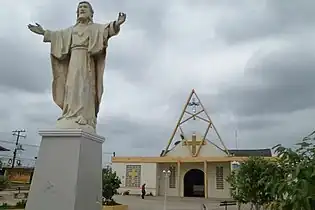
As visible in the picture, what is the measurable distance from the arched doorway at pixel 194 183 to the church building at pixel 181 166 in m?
0.54

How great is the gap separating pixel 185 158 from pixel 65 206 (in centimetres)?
2330

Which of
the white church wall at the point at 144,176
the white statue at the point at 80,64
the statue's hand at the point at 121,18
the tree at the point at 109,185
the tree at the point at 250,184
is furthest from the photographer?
the white church wall at the point at 144,176

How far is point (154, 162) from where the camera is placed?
2850 cm

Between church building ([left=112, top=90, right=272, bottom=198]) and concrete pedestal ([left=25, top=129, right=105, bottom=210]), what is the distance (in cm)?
2209

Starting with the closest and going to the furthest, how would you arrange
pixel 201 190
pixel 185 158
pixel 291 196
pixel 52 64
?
pixel 291 196 → pixel 52 64 → pixel 185 158 → pixel 201 190

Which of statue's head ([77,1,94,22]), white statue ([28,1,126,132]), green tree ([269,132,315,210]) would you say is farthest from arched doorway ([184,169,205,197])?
green tree ([269,132,315,210])

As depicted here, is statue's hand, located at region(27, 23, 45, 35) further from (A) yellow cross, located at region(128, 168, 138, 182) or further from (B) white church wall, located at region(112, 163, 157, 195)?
(A) yellow cross, located at region(128, 168, 138, 182)

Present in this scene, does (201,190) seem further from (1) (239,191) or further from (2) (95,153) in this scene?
(2) (95,153)

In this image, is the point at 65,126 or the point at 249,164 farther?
the point at 249,164

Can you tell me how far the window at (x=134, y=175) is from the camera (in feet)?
95.0

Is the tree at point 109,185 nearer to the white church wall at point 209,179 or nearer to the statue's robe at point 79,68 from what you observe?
the statue's robe at point 79,68

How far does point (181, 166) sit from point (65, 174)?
81.1ft

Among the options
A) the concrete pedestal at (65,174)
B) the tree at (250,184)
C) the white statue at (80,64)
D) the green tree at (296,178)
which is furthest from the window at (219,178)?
the green tree at (296,178)

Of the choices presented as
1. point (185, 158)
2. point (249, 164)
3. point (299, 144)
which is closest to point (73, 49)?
point (299, 144)
